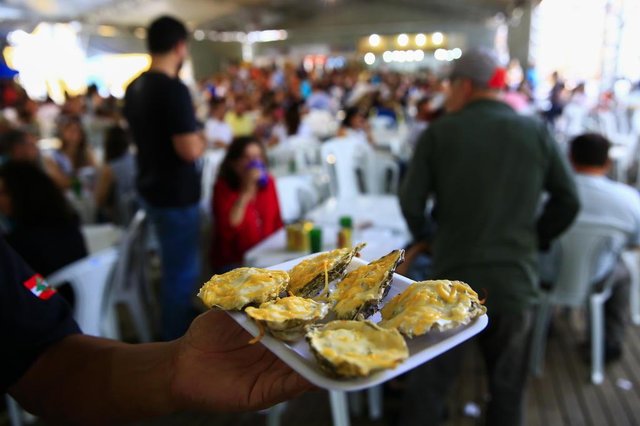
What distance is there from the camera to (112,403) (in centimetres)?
84

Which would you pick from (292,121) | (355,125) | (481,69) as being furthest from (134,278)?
(355,125)

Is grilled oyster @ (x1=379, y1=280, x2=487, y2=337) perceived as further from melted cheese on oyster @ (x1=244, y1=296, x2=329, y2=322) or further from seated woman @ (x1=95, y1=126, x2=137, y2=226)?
seated woman @ (x1=95, y1=126, x2=137, y2=226)

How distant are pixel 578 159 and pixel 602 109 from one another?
21.8 ft

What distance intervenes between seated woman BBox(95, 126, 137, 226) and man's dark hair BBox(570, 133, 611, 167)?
3147 millimetres

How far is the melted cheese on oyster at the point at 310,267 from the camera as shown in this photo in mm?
705

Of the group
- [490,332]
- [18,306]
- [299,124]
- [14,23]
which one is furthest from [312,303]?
[14,23]

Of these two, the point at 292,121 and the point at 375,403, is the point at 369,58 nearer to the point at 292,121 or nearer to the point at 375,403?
the point at 292,121

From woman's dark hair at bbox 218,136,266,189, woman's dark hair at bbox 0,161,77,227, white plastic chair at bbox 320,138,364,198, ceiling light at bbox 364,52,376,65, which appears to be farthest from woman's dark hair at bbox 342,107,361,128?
ceiling light at bbox 364,52,376,65

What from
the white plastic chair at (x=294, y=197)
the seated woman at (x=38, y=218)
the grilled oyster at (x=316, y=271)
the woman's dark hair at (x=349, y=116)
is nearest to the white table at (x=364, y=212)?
the white plastic chair at (x=294, y=197)

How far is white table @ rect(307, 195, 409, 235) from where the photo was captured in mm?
2845

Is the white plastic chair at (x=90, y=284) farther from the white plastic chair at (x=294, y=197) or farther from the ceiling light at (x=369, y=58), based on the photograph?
the ceiling light at (x=369, y=58)

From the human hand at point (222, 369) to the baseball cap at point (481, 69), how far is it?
1.52 m

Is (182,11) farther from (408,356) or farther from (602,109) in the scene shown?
(408,356)

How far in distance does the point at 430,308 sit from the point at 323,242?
5.92 feet
